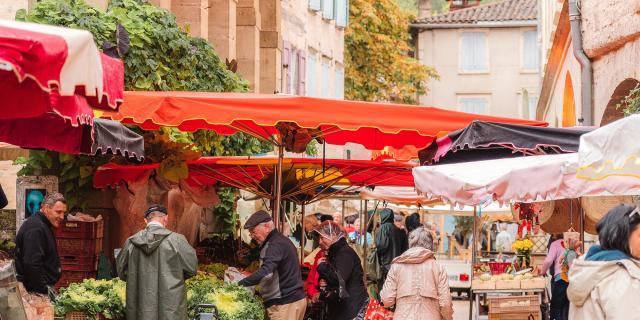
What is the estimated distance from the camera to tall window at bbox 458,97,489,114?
2415 inches

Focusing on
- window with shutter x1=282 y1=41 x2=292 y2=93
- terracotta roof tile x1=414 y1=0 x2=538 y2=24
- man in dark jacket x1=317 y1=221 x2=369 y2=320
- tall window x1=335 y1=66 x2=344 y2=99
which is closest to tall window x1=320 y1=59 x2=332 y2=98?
tall window x1=335 y1=66 x2=344 y2=99

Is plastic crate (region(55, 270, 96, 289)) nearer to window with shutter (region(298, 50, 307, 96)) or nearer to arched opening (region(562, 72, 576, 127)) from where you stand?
arched opening (region(562, 72, 576, 127))

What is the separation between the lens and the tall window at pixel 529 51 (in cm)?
6069

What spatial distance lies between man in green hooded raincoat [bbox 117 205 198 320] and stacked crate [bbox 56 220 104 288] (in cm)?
434

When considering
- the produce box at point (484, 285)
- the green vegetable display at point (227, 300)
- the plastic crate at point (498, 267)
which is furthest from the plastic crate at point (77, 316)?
the plastic crate at point (498, 267)

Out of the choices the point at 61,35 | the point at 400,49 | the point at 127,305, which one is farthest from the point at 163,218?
the point at 400,49

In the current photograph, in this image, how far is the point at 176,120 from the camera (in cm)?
1180

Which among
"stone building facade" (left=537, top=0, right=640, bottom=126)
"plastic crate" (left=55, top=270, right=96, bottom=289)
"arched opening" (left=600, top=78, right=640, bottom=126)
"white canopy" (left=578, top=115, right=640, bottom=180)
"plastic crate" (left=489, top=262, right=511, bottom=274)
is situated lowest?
"plastic crate" (left=489, top=262, right=511, bottom=274)

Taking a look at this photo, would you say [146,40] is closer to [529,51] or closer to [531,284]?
[531,284]

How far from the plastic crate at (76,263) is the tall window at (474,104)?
155 ft

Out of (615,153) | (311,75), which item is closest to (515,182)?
(615,153)

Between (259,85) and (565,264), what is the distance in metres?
16.5

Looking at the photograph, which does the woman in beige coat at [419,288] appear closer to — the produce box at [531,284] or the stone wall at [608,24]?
the produce box at [531,284]

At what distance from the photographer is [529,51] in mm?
60812
